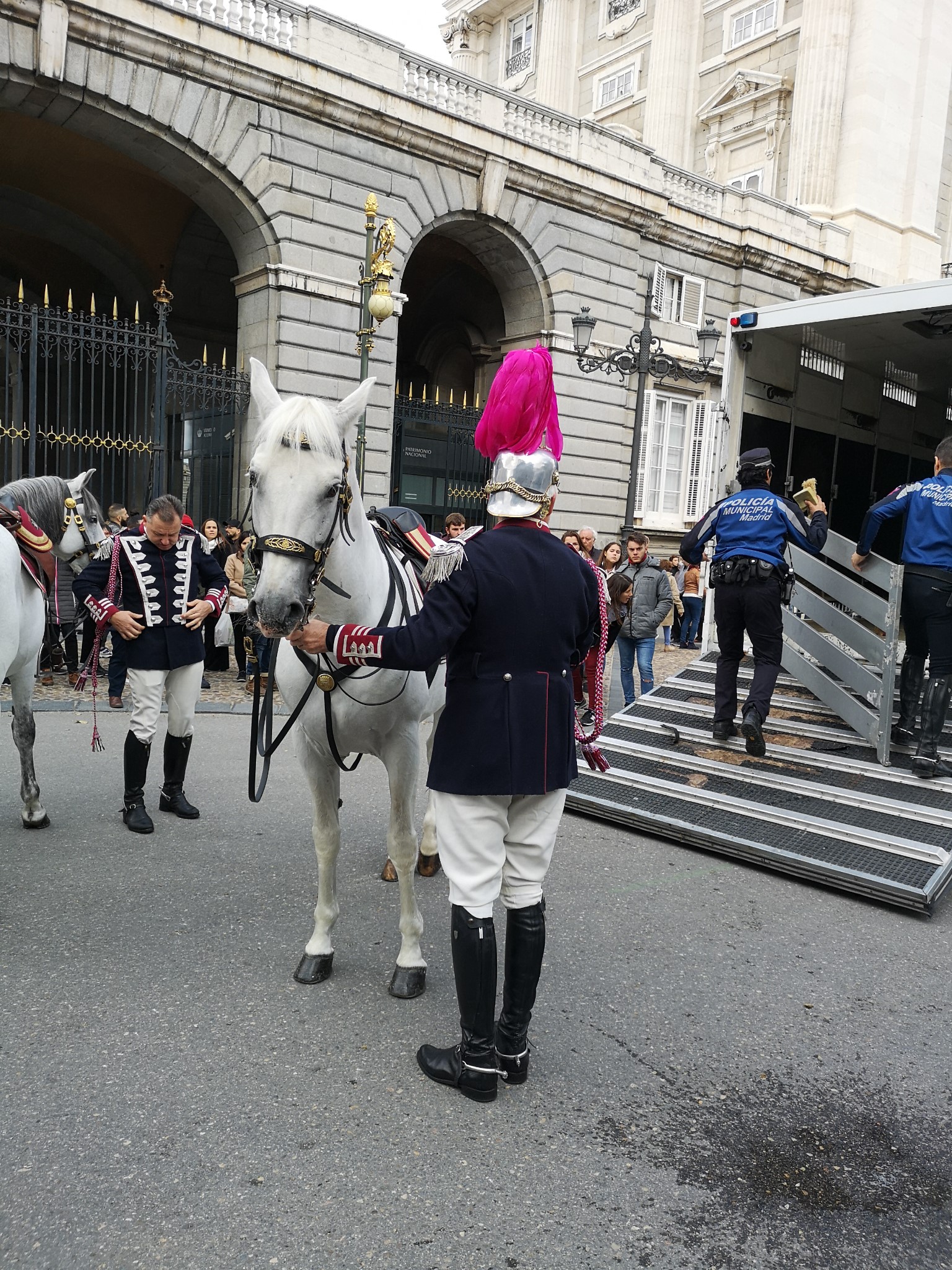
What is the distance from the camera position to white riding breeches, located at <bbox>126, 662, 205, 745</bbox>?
212 inches

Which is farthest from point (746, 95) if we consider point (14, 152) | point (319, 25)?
point (14, 152)

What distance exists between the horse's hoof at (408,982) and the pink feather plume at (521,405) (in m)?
2.05

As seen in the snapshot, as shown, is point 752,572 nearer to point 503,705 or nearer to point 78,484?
point 503,705

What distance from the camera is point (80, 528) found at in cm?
552

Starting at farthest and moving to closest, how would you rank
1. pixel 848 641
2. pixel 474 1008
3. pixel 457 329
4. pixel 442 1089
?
pixel 457 329
pixel 848 641
pixel 442 1089
pixel 474 1008

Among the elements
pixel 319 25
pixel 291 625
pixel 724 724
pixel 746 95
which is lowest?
pixel 724 724

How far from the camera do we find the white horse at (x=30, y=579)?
4.58 m

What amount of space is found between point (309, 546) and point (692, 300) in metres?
20.2

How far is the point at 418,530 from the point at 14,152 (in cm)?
1734

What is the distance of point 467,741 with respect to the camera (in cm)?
283

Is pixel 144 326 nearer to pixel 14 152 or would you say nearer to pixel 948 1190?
pixel 14 152

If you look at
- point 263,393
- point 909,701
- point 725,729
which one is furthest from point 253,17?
point 263,393

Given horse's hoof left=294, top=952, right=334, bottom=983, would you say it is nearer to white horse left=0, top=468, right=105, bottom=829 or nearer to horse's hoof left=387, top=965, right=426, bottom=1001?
horse's hoof left=387, top=965, right=426, bottom=1001

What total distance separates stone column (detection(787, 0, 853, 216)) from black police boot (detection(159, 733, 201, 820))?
24.4m
